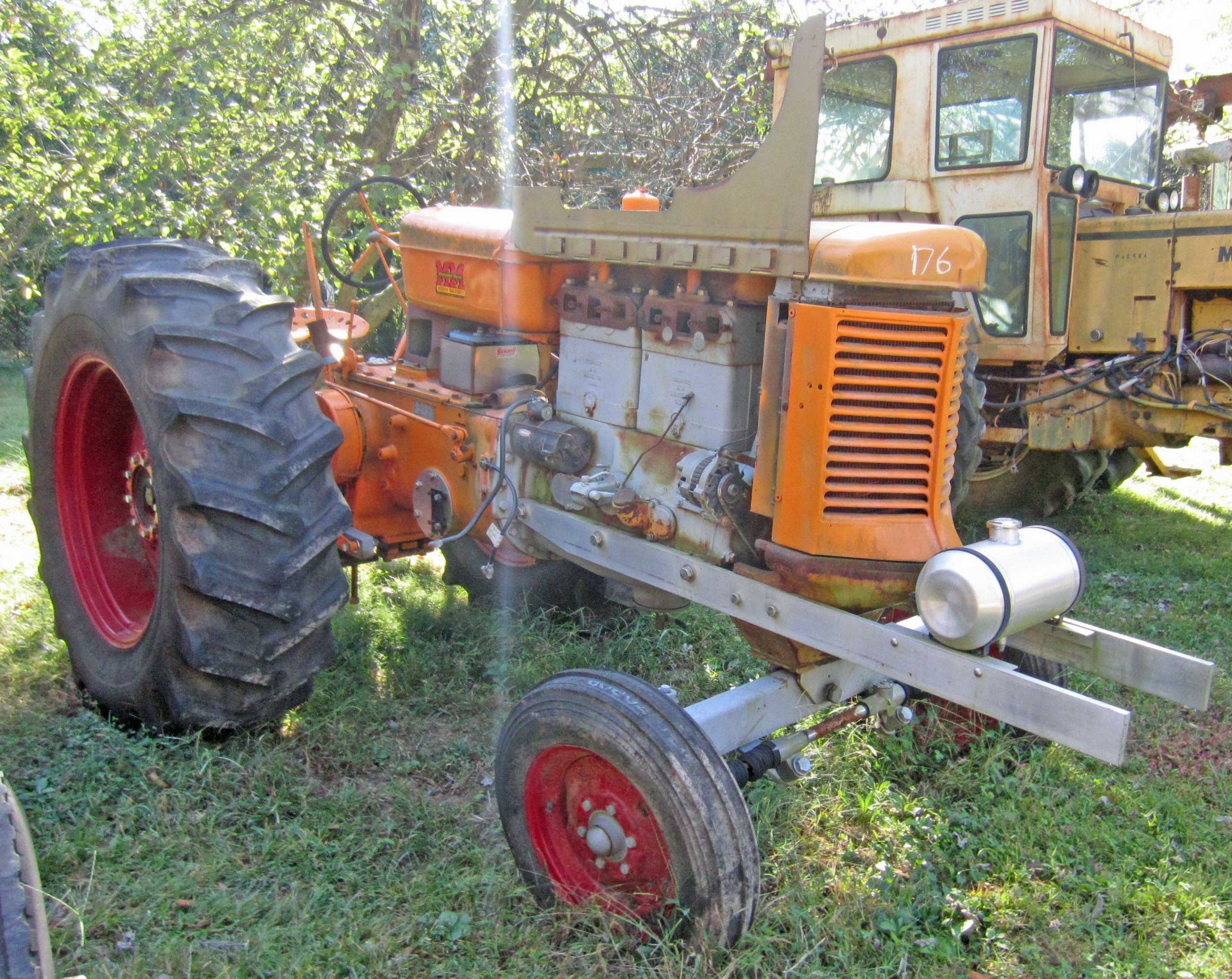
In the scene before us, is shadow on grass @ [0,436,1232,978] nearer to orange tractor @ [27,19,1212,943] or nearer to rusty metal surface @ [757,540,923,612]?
orange tractor @ [27,19,1212,943]

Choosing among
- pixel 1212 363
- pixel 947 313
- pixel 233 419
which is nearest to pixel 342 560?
pixel 233 419

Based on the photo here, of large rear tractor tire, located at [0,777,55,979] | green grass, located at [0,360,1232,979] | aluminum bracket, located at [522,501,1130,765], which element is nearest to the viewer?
large rear tractor tire, located at [0,777,55,979]

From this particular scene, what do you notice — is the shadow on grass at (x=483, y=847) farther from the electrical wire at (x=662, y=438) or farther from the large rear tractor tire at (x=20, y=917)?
the electrical wire at (x=662, y=438)

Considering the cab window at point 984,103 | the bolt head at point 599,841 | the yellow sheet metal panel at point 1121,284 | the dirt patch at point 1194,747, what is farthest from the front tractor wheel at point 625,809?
the yellow sheet metal panel at point 1121,284

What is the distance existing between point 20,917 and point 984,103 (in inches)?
204

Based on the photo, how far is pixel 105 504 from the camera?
3.46 meters

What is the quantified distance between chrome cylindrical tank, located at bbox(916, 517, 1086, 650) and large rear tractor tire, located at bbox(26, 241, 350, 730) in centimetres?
156

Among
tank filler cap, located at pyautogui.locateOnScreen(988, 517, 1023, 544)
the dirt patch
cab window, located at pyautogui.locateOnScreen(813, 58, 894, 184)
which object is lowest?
the dirt patch

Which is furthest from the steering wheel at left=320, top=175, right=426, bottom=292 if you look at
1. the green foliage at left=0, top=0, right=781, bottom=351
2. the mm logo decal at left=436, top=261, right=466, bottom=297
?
the mm logo decal at left=436, top=261, right=466, bottom=297

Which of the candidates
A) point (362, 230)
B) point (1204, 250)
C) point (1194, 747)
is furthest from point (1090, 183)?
point (362, 230)

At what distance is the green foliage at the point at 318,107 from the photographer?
17.3 feet

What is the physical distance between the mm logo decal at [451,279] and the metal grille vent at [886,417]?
1509 mm

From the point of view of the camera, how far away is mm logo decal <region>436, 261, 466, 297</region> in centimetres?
338

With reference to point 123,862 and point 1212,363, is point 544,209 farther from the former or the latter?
point 1212,363
